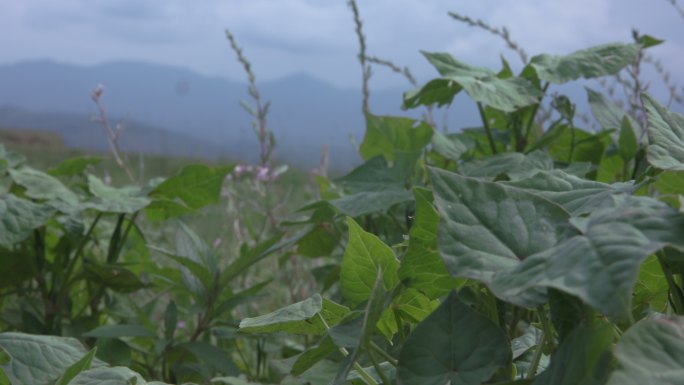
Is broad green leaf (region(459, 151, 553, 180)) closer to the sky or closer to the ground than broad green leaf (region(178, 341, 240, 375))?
closer to the sky

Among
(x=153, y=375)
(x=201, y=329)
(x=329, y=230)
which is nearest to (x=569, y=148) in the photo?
(x=329, y=230)

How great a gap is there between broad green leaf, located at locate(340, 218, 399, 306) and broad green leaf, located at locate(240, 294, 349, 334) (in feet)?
0.14

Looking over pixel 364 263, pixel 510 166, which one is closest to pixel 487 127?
pixel 510 166

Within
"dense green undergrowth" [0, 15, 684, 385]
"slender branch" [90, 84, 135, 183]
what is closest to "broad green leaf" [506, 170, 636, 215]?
"dense green undergrowth" [0, 15, 684, 385]

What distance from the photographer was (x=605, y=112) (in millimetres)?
1825

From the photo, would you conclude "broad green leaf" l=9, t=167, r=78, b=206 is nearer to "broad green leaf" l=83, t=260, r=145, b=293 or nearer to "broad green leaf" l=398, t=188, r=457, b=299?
"broad green leaf" l=83, t=260, r=145, b=293

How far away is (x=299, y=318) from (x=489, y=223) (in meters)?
0.20

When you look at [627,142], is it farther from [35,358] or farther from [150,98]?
[150,98]

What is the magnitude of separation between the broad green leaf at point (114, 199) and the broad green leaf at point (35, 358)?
46 cm

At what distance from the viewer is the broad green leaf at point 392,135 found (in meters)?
1.75

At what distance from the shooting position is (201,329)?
1544mm

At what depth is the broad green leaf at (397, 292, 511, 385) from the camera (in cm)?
63

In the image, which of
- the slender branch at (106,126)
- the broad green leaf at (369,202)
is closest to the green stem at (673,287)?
the broad green leaf at (369,202)

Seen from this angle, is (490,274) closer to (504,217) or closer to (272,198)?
(504,217)
